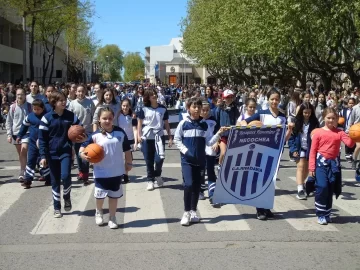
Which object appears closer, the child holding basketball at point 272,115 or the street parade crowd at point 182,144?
the street parade crowd at point 182,144

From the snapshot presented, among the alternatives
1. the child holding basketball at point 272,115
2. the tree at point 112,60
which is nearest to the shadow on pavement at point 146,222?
the child holding basketball at point 272,115

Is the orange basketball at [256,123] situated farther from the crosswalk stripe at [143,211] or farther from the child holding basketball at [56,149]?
the child holding basketball at [56,149]

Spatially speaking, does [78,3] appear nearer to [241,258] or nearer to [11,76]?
[11,76]

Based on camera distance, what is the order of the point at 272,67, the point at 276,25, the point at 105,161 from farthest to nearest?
the point at 272,67
the point at 276,25
the point at 105,161

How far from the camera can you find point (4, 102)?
23516mm

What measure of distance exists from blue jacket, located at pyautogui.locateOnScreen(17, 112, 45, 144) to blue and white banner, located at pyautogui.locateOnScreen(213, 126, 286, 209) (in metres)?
3.84

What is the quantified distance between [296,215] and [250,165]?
3.36 feet

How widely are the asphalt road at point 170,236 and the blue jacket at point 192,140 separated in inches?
34.6

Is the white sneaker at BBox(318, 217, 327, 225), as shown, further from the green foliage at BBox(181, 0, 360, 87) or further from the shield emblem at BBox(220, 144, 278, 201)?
the green foliage at BBox(181, 0, 360, 87)

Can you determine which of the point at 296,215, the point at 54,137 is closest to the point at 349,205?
the point at 296,215

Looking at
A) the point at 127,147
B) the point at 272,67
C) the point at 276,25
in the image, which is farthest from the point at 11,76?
the point at 127,147

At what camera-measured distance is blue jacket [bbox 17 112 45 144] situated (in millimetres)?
9914

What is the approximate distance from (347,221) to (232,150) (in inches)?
72.3

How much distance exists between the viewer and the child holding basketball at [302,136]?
9.14m
